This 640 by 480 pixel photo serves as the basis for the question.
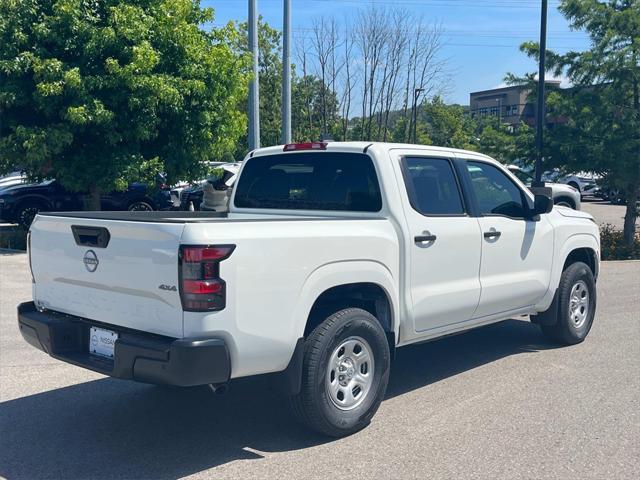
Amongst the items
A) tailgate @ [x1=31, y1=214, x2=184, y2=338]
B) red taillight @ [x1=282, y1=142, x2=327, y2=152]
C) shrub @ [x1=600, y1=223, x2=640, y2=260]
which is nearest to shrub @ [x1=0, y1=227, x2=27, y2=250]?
red taillight @ [x1=282, y1=142, x2=327, y2=152]

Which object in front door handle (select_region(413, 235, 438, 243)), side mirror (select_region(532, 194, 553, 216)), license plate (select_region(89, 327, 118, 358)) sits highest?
side mirror (select_region(532, 194, 553, 216))

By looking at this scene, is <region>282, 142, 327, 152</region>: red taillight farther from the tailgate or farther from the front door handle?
the tailgate

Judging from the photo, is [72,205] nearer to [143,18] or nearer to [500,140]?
[143,18]

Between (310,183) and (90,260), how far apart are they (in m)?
1.98

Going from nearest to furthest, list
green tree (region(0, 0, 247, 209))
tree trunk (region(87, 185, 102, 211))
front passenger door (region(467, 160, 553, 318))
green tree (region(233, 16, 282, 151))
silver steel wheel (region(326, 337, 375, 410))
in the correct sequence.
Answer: silver steel wheel (region(326, 337, 375, 410))
front passenger door (region(467, 160, 553, 318))
green tree (region(0, 0, 247, 209))
tree trunk (region(87, 185, 102, 211))
green tree (region(233, 16, 282, 151))

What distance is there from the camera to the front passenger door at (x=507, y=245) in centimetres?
600

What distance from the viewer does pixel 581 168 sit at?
14.6m

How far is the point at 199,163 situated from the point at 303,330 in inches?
447

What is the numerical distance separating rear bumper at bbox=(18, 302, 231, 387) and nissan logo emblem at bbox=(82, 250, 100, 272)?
37cm

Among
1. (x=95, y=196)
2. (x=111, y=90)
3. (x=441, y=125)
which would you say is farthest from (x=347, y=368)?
(x=441, y=125)

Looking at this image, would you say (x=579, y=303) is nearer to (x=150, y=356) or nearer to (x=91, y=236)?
(x=150, y=356)

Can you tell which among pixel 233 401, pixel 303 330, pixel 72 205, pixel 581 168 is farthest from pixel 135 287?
pixel 72 205

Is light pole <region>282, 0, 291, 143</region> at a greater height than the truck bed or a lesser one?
greater

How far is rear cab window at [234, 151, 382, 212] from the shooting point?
5.36 m
